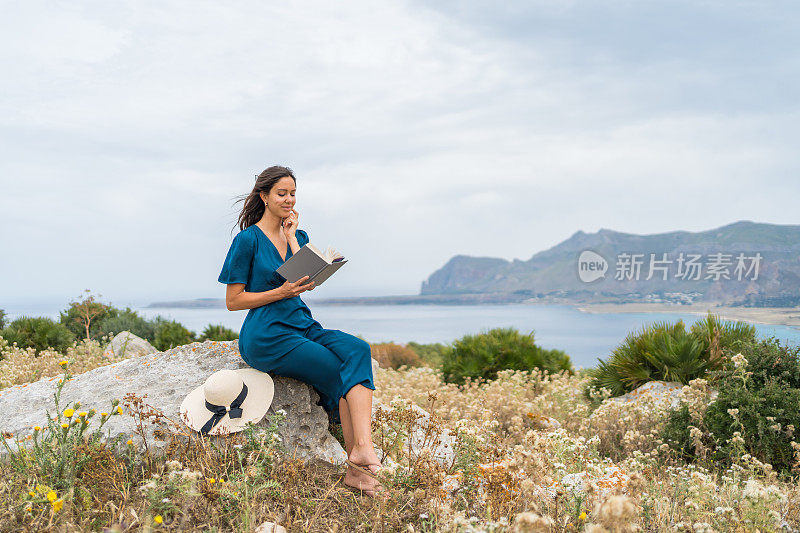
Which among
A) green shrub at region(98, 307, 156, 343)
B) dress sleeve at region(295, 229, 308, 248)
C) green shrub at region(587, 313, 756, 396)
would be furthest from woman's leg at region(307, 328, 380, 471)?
green shrub at region(98, 307, 156, 343)

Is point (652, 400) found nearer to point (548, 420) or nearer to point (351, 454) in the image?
point (548, 420)

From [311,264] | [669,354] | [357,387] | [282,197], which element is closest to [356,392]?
[357,387]

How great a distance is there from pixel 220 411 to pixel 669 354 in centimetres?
634

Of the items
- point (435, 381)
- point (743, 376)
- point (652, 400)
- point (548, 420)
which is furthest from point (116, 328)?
point (743, 376)

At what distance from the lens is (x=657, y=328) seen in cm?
898

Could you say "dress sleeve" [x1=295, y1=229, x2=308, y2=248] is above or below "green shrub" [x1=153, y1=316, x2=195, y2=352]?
above

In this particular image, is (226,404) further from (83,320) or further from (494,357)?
(83,320)

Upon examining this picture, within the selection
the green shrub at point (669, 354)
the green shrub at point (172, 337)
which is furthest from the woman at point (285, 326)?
the green shrub at point (172, 337)

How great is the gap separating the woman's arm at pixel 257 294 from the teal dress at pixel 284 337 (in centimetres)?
8

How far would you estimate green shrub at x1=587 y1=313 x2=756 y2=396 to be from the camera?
8266 millimetres

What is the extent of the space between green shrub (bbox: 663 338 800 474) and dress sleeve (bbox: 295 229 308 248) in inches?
162

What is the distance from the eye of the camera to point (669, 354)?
8.30 meters

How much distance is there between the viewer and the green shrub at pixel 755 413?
5.67 metres

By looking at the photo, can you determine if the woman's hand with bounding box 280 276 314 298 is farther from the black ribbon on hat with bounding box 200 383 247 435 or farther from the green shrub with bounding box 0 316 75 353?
the green shrub with bounding box 0 316 75 353
